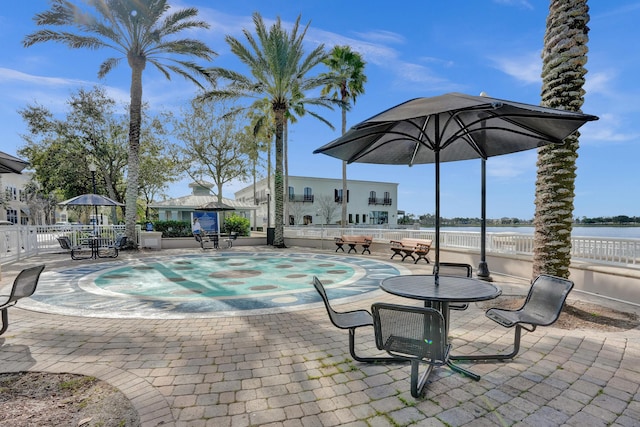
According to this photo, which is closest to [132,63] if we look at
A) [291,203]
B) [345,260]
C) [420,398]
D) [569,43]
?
[345,260]

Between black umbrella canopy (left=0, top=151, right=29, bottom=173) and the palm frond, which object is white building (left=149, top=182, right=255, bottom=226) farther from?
black umbrella canopy (left=0, top=151, right=29, bottom=173)

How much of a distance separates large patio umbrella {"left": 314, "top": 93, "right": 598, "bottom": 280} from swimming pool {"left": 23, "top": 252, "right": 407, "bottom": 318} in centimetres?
292

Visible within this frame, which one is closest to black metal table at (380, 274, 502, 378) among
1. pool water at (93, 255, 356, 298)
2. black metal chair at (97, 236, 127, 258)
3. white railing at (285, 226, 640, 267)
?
pool water at (93, 255, 356, 298)

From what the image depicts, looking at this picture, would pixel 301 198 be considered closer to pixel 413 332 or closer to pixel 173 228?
pixel 173 228

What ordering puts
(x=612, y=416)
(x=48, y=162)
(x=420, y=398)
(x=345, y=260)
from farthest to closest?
1. (x=48, y=162)
2. (x=345, y=260)
3. (x=420, y=398)
4. (x=612, y=416)

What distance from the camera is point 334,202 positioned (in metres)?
40.8

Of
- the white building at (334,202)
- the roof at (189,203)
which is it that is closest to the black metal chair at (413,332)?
the roof at (189,203)

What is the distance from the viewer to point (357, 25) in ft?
32.0

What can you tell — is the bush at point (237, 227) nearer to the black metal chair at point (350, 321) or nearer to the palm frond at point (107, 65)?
the palm frond at point (107, 65)

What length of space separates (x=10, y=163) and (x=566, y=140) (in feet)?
34.1

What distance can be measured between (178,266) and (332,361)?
8.67m

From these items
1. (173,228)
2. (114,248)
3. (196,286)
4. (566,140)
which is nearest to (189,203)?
(173,228)

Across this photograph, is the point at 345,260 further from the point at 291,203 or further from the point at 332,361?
the point at 291,203

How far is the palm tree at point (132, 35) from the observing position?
43.3 ft
